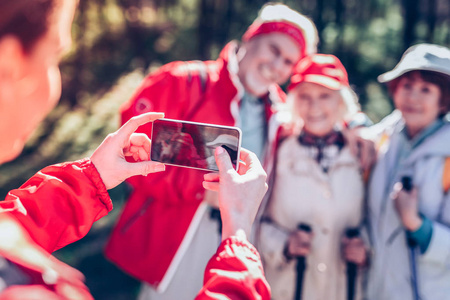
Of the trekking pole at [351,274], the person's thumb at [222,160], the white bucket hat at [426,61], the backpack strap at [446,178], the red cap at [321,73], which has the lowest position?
the trekking pole at [351,274]

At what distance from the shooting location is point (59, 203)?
1.17 m

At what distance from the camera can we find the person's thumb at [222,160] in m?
1.11

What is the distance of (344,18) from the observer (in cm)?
627

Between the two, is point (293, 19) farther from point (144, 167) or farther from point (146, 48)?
point (146, 48)

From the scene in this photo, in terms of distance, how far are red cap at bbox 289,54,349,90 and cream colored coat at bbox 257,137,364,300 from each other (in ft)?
1.24

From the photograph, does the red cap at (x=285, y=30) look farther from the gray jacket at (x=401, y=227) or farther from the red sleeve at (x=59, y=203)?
the red sleeve at (x=59, y=203)

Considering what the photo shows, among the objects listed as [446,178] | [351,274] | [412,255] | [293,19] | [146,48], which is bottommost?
[351,274]

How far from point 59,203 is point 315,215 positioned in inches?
55.7

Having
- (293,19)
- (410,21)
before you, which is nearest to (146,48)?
(410,21)

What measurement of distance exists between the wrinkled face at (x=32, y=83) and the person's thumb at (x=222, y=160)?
20.6 inches

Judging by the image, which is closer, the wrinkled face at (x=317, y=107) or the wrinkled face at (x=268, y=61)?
the wrinkled face at (x=317, y=107)

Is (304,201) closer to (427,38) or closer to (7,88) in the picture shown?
(7,88)

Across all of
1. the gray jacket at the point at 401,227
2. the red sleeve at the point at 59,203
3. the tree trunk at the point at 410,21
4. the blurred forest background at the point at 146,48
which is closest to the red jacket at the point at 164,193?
the red sleeve at the point at 59,203

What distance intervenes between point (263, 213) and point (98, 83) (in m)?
4.60
